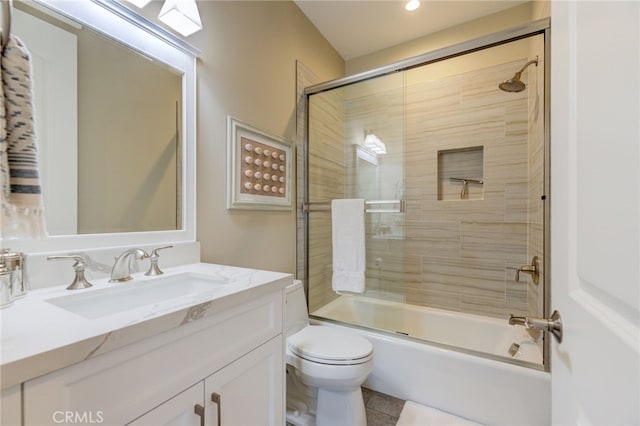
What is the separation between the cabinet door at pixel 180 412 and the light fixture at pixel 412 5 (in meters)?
2.58

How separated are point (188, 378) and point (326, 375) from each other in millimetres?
805

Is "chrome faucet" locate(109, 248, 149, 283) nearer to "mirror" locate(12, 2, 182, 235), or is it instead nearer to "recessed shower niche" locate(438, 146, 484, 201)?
"mirror" locate(12, 2, 182, 235)

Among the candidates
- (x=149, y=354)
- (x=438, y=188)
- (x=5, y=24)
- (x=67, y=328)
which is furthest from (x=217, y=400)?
(x=438, y=188)

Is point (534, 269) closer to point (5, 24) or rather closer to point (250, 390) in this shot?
point (250, 390)

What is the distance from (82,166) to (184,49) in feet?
2.30

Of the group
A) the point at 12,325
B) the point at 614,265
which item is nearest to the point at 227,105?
the point at 12,325

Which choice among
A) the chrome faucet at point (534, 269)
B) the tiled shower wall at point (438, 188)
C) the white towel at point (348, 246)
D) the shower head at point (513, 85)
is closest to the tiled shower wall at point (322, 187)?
the tiled shower wall at point (438, 188)

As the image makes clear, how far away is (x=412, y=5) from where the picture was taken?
2.04 m

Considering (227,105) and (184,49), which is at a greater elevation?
(184,49)

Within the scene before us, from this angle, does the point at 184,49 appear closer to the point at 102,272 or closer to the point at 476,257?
the point at 102,272

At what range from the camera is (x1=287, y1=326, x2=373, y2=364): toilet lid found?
1318 mm

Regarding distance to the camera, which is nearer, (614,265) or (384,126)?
(614,265)

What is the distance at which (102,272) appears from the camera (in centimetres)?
98

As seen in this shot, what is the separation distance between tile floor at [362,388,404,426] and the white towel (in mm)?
643
